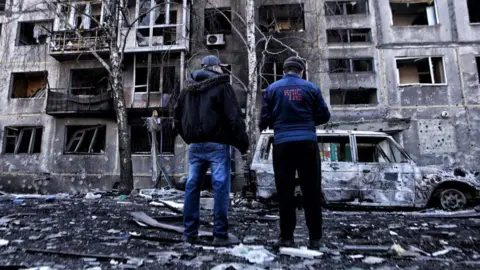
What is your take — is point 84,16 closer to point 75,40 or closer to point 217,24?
point 75,40

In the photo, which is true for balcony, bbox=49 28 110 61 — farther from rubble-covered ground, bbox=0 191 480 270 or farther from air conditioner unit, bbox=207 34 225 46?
rubble-covered ground, bbox=0 191 480 270

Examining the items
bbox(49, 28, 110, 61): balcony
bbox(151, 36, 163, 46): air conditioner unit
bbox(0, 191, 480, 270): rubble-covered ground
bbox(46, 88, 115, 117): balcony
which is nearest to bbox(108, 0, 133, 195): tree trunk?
bbox(151, 36, 163, 46): air conditioner unit

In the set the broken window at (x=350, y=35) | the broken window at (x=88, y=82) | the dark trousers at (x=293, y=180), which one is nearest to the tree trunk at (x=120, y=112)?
the broken window at (x=88, y=82)

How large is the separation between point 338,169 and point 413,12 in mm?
16549

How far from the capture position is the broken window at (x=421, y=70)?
662 inches

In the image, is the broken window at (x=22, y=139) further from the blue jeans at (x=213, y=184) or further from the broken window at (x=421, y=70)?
the broken window at (x=421, y=70)

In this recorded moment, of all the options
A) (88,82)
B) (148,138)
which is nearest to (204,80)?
(148,138)

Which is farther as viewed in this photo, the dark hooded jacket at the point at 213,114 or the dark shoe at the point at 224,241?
the dark hooded jacket at the point at 213,114

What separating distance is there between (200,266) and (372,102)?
55.4 feet

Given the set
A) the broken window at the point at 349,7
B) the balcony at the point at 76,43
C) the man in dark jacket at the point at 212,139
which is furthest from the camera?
the broken window at the point at 349,7

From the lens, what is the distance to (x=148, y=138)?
17000 mm

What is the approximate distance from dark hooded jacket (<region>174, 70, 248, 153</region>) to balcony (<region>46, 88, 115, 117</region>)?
48.3 ft

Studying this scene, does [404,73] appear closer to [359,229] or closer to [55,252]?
[359,229]

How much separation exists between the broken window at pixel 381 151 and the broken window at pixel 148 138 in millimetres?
11166
